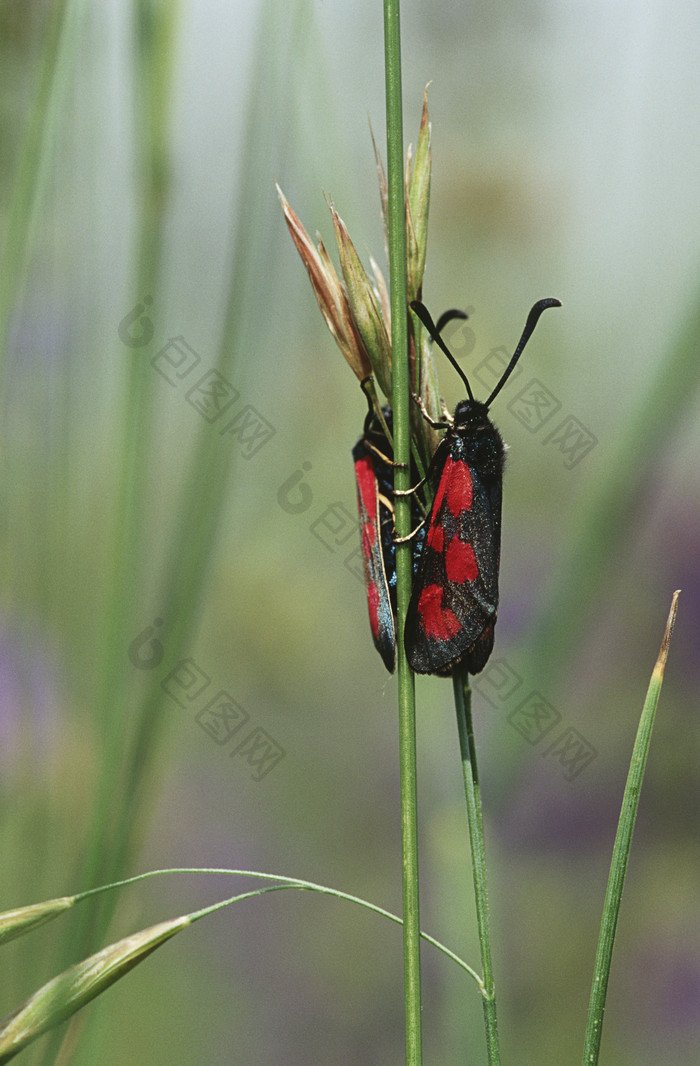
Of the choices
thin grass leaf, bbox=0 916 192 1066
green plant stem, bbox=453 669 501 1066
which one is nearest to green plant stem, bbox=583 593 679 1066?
green plant stem, bbox=453 669 501 1066

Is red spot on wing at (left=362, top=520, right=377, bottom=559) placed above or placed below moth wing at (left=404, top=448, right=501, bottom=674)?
above

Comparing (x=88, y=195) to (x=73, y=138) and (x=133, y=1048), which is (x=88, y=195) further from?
(x=133, y=1048)

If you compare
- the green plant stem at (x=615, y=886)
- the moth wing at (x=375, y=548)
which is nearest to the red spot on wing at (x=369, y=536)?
the moth wing at (x=375, y=548)

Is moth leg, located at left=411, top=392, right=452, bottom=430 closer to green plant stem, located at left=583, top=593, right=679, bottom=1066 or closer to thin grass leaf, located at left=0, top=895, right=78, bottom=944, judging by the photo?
green plant stem, located at left=583, top=593, right=679, bottom=1066

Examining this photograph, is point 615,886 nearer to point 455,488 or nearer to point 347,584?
point 455,488

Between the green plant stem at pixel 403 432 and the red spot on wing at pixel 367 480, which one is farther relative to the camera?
the red spot on wing at pixel 367 480

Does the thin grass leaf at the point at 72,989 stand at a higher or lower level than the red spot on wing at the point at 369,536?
lower

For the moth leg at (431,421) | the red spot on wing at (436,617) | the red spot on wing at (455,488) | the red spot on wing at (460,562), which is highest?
the moth leg at (431,421)

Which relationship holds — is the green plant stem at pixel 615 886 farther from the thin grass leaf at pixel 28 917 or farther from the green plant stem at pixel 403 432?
the thin grass leaf at pixel 28 917
